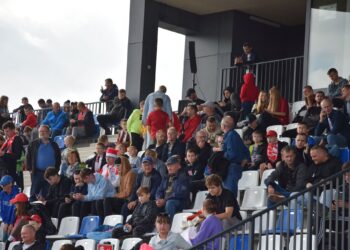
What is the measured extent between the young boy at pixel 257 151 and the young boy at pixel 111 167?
2412mm

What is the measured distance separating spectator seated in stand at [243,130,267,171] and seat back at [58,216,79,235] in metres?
2.84

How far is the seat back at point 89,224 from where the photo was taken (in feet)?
57.3

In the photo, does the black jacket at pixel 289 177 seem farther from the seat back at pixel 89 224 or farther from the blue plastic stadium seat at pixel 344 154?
the seat back at pixel 89 224

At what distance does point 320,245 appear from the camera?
39.5 feet

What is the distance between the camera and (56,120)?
84.3 ft

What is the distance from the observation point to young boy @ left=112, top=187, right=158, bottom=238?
16062 mm

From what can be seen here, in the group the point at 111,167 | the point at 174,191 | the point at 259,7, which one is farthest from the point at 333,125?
the point at 259,7

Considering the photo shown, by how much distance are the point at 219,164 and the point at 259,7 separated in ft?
37.8

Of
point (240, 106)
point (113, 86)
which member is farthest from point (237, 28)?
point (240, 106)

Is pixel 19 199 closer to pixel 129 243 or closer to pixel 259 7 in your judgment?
pixel 129 243

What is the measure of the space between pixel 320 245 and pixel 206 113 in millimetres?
8642

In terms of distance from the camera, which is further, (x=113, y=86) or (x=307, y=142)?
(x=113, y=86)

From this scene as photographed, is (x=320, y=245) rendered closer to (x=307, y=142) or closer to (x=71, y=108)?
(x=307, y=142)

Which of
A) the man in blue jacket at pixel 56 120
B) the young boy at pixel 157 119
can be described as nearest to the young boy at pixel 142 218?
the young boy at pixel 157 119
